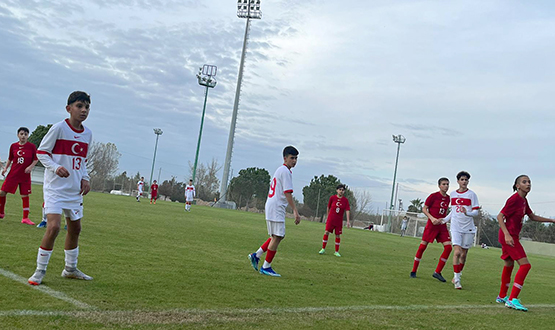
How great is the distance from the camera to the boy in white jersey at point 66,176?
5555 millimetres

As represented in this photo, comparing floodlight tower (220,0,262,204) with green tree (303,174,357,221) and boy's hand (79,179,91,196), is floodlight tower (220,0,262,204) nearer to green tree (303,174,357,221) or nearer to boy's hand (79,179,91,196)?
green tree (303,174,357,221)

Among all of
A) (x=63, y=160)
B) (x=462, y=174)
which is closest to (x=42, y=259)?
(x=63, y=160)

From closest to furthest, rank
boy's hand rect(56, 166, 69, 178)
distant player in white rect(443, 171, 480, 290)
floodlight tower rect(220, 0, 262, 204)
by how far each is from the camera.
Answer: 1. boy's hand rect(56, 166, 69, 178)
2. distant player in white rect(443, 171, 480, 290)
3. floodlight tower rect(220, 0, 262, 204)

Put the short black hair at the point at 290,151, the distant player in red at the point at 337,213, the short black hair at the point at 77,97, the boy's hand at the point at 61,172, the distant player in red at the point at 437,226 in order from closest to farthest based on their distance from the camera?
the boy's hand at the point at 61,172, the short black hair at the point at 77,97, the short black hair at the point at 290,151, the distant player in red at the point at 437,226, the distant player in red at the point at 337,213

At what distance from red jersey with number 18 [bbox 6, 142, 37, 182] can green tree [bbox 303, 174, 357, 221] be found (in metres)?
45.3

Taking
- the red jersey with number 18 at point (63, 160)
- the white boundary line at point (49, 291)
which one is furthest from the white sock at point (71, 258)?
the red jersey with number 18 at point (63, 160)

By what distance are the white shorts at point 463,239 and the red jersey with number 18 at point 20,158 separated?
900cm

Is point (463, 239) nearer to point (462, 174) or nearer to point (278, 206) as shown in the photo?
point (462, 174)

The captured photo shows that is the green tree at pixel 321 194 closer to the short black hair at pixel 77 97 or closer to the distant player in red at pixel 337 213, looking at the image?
the distant player in red at pixel 337 213

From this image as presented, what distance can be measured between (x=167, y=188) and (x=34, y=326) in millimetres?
69823

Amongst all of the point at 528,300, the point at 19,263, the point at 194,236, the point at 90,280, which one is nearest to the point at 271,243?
the point at 90,280

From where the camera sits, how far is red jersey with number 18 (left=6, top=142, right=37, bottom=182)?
11.2 metres

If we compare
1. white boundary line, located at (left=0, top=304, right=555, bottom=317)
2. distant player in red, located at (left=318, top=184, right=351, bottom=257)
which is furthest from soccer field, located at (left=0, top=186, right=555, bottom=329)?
distant player in red, located at (left=318, top=184, right=351, bottom=257)

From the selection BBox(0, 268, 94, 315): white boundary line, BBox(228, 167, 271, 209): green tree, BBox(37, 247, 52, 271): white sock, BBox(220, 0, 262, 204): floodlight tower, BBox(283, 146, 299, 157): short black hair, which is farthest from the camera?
BBox(228, 167, 271, 209): green tree
